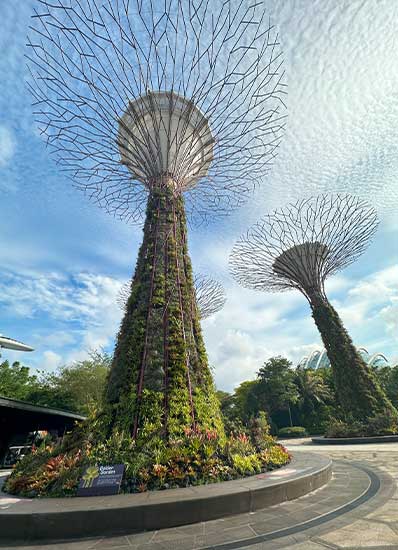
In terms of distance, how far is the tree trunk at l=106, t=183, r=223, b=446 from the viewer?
6.76 m

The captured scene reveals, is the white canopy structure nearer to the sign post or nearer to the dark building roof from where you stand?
the dark building roof

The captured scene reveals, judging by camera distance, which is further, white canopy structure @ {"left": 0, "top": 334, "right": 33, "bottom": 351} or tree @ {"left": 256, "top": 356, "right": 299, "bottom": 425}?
tree @ {"left": 256, "top": 356, "right": 299, "bottom": 425}

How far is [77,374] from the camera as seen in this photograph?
32.2 m

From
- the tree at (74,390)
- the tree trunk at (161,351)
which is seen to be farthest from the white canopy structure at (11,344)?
the tree trunk at (161,351)

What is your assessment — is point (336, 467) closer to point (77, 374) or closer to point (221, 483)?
point (221, 483)

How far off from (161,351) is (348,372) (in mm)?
14177

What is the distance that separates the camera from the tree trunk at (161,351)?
6.76m

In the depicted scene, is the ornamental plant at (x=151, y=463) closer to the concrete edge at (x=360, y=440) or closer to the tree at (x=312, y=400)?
the concrete edge at (x=360, y=440)

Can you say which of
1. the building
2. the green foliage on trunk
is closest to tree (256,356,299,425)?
the green foliage on trunk

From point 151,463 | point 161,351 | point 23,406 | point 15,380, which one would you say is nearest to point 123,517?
point 151,463

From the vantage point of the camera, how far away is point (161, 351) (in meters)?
7.62

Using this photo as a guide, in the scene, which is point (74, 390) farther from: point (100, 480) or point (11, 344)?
point (100, 480)

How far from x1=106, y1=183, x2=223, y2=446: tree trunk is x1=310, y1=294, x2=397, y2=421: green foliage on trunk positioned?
12543 millimetres

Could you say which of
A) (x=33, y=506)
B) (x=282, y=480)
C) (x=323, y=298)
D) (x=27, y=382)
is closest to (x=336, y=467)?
(x=282, y=480)
